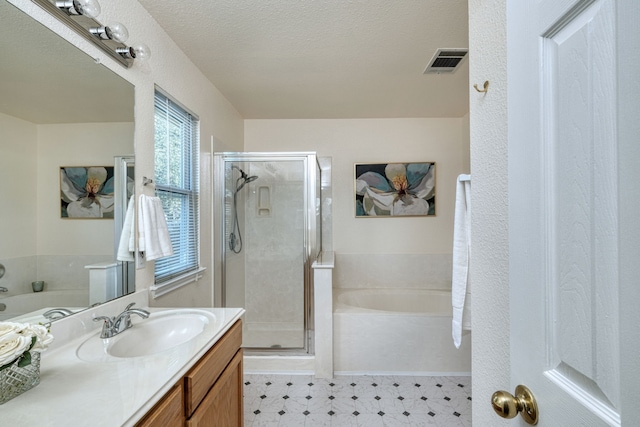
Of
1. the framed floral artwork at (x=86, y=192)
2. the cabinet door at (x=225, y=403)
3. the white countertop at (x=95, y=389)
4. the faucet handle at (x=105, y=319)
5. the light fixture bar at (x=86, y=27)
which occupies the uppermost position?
the light fixture bar at (x=86, y=27)

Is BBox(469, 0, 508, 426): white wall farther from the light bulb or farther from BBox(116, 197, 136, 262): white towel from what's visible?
BBox(116, 197, 136, 262): white towel

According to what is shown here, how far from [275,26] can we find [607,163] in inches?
73.8

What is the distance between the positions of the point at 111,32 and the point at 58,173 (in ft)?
2.14

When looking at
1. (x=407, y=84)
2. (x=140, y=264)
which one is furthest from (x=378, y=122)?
(x=140, y=264)

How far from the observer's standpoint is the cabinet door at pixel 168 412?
802 mm

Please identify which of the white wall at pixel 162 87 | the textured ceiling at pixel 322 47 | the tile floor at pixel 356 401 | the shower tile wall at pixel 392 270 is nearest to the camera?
the white wall at pixel 162 87

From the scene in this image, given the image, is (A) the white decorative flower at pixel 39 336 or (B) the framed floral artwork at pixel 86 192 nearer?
(A) the white decorative flower at pixel 39 336

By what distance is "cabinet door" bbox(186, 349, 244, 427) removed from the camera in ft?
3.55

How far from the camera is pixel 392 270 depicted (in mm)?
3484

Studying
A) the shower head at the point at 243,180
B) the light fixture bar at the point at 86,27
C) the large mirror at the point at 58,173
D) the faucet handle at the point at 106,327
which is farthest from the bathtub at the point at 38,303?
the shower head at the point at 243,180

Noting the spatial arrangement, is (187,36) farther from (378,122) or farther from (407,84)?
(378,122)

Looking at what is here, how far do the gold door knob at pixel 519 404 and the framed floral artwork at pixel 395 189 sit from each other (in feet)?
9.56

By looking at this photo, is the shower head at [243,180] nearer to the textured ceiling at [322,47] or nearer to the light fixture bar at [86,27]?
the textured ceiling at [322,47]

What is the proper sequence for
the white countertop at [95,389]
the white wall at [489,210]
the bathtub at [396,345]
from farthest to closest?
the bathtub at [396,345] → the white wall at [489,210] → the white countertop at [95,389]
